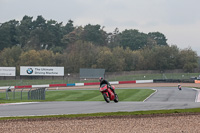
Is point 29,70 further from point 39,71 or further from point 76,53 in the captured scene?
point 76,53

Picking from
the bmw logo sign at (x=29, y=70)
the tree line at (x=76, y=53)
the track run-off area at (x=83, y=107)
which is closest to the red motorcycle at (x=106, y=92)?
the track run-off area at (x=83, y=107)

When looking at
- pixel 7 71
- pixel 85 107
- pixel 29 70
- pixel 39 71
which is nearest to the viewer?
pixel 85 107

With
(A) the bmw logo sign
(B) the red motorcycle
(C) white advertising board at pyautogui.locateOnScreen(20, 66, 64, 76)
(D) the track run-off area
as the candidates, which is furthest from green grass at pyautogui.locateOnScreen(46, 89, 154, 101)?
(A) the bmw logo sign

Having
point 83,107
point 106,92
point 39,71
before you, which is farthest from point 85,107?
point 39,71

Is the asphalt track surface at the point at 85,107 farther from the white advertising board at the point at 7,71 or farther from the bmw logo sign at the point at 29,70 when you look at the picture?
the white advertising board at the point at 7,71

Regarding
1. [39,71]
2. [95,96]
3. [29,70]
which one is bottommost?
[95,96]

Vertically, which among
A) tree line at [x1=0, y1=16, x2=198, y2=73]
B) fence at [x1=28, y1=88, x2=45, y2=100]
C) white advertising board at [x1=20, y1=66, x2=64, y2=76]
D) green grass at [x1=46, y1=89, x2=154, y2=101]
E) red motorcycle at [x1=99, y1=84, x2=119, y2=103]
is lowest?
green grass at [x1=46, y1=89, x2=154, y2=101]

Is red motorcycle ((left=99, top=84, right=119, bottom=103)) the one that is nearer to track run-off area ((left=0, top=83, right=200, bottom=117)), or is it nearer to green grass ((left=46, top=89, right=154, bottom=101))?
track run-off area ((left=0, top=83, right=200, bottom=117))

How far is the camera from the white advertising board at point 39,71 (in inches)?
2960

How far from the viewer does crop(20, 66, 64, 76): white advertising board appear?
75.2 meters

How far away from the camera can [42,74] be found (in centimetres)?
7600

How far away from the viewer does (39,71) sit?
75.9 meters

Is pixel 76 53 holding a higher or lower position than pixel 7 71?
higher

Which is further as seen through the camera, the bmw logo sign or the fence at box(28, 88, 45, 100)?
the bmw logo sign
